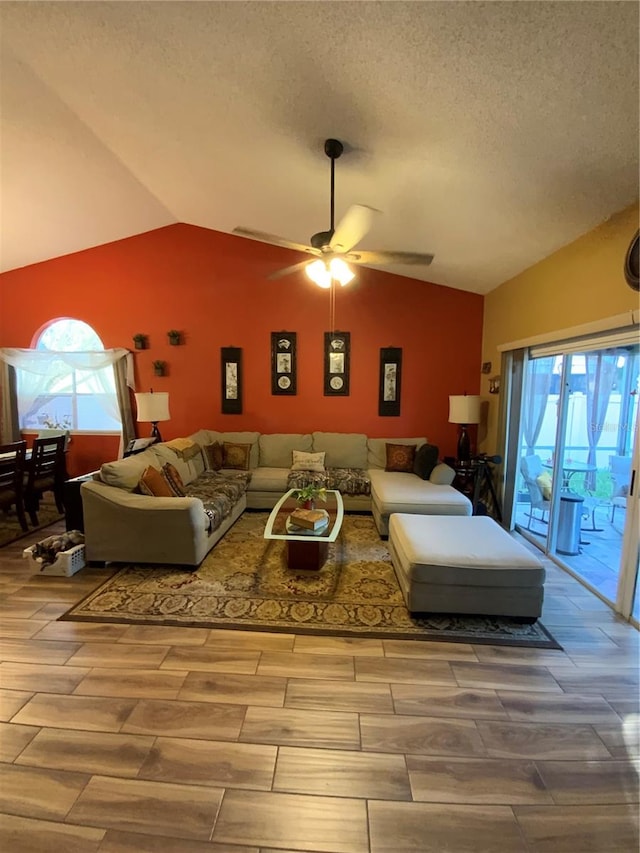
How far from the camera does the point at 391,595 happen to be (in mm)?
2836

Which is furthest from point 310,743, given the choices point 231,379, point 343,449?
point 231,379

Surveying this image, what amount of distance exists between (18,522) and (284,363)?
11.6ft

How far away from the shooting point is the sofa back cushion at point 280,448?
514 cm

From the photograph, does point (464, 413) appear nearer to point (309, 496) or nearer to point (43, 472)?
point (309, 496)

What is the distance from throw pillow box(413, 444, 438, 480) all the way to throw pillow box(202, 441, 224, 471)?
242cm

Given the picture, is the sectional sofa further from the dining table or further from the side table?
the dining table

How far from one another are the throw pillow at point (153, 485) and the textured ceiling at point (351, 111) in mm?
2698

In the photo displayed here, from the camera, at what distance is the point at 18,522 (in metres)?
4.22

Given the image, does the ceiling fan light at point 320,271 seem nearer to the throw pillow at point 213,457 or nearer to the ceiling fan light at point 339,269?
the ceiling fan light at point 339,269

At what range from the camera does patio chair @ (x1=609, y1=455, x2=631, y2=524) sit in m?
2.95

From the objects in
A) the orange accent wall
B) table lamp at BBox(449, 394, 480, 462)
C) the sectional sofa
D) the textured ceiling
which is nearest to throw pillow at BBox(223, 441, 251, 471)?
the sectional sofa

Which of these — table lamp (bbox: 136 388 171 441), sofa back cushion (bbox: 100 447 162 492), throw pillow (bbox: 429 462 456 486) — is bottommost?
throw pillow (bbox: 429 462 456 486)

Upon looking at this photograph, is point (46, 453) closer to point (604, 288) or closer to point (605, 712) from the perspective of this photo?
point (605, 712)

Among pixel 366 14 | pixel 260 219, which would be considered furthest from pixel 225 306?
pixel 366 14
